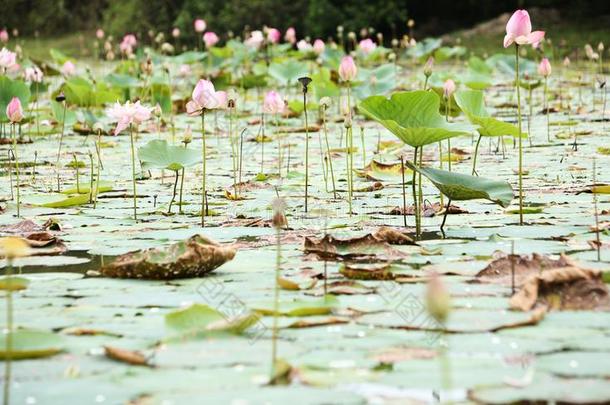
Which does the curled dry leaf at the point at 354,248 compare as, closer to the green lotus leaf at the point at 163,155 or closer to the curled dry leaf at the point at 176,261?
the curled dry leaf at the point at 176,261

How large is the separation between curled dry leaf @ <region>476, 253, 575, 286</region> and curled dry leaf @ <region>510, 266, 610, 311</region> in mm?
166

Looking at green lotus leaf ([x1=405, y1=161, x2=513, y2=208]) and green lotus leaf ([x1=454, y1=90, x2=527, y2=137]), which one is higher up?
green lotus leaf ([x1=454, y1=90, x2=527, y2=137])

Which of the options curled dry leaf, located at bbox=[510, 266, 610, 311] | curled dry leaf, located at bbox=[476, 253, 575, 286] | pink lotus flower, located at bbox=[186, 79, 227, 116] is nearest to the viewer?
curled dry leaf, located at bbox=[510, 266, 610, 311]

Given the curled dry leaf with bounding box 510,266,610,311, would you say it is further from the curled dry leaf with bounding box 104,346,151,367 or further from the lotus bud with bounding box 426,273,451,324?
the lotus bud with bounding box 426,273,451,324

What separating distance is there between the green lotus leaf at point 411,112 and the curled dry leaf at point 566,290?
2.58 feet

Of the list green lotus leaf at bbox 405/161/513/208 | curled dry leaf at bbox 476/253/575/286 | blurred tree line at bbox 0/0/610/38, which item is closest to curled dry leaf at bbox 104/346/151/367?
curled dry leaf at bbox 476/253/575/286

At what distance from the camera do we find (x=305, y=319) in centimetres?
176

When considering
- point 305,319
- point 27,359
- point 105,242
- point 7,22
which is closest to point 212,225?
point 105,242

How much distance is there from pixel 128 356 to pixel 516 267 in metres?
0.84

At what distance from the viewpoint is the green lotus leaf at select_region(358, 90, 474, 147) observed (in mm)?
2604

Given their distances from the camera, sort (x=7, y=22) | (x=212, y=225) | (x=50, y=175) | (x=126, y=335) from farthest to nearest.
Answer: (x=7, y=22), (x=50, y=175), (x=212, y=225), (x=126, y=335)

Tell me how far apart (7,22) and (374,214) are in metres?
13.5

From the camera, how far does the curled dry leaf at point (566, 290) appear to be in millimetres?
1816

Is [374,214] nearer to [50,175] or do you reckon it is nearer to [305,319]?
[305,319]
